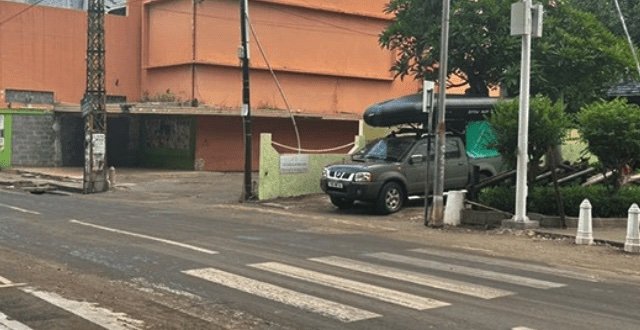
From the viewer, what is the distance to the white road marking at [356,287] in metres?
7.18

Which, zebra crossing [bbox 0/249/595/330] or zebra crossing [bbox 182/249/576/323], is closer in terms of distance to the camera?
zebra crossing [bbox 0/249/595/330]

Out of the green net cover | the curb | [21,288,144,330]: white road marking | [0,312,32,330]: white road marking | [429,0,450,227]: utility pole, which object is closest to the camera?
[0,312,32,330]: white road marking

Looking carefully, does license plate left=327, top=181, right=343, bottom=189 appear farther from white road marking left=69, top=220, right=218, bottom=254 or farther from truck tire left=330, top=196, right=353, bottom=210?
white road marking left=69, top=220, right=218, bottom=254

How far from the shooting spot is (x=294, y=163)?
20766 millimetres

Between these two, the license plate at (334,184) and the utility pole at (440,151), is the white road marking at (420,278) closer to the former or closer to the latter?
the utility pole at (440,151)

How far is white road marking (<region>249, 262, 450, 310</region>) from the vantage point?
283 inches

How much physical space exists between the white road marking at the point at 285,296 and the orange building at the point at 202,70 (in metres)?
24.5

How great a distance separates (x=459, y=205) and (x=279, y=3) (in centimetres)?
2488

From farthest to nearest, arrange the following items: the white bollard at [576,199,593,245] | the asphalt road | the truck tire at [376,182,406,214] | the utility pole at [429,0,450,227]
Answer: the truck tire at [376,182,406,214] < the utility pole at [429,0,450,227] < the white bollard at [576,199,593,245] < the asphalt road

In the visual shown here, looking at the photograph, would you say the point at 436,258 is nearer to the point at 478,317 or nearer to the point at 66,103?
the point at 478,317

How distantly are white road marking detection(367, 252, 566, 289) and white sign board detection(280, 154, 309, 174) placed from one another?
395 inches

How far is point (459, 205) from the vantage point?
14906 mm

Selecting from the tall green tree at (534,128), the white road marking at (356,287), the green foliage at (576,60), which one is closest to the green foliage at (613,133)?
the tall green tree at (534,128)

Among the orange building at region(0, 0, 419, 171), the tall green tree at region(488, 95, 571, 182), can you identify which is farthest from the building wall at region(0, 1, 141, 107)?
the tall green tree at region(488, 95, 571, 182)
